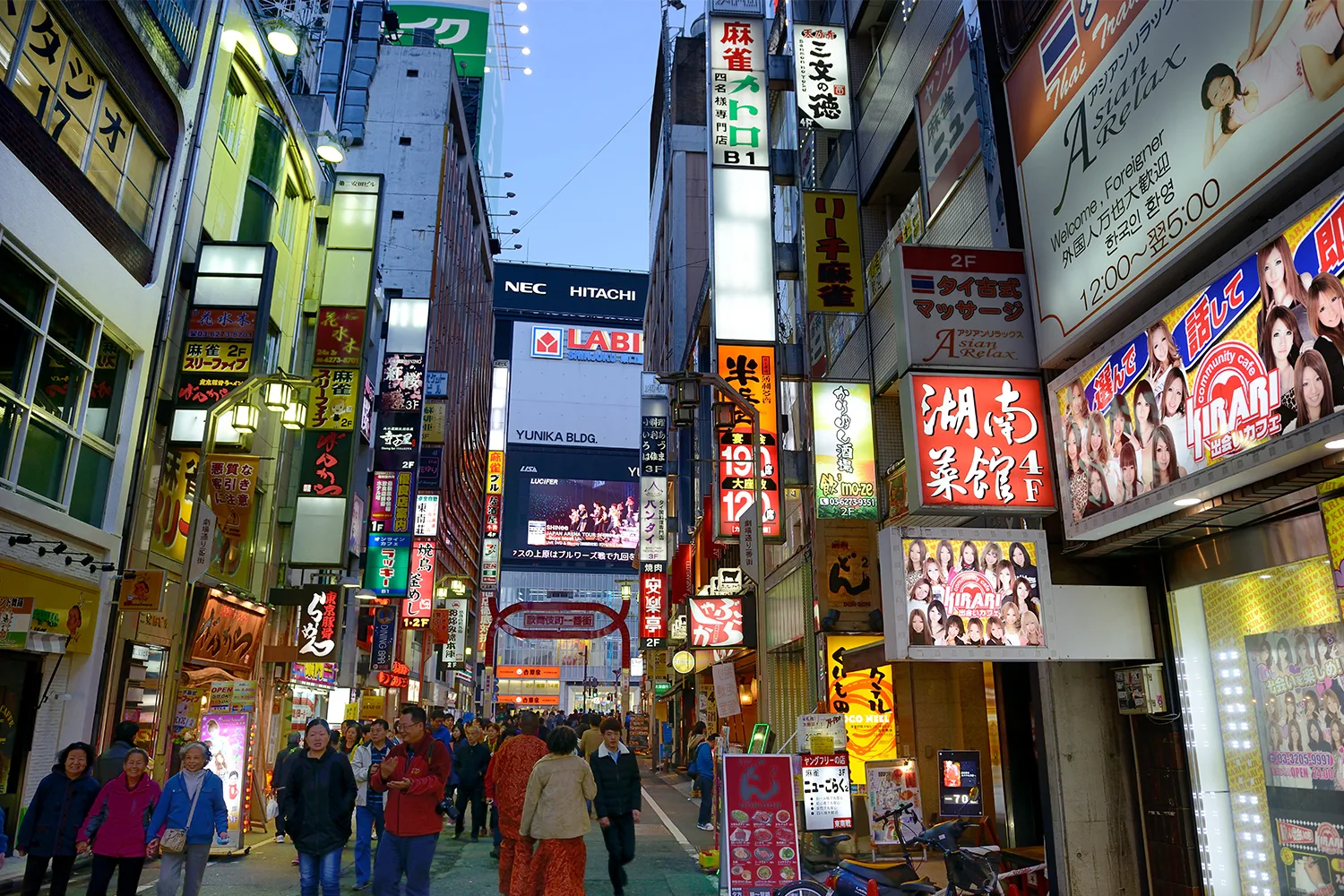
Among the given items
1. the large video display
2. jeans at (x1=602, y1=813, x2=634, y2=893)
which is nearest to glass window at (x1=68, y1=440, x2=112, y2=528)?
jeans at (x1=602, y1=813, x2=634, y2=893)

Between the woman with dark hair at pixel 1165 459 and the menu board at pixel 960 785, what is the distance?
6.69 metres

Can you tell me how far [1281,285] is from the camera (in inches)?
214

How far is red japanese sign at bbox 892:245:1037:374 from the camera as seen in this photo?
8695 millimetres

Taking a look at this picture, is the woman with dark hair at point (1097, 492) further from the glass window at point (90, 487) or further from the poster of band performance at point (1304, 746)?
the glass window at point (90, 487)

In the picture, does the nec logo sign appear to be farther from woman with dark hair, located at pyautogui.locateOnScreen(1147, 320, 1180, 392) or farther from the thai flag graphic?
woman with dark hair, located at pyautogui.locateOnScreen(1147, 320, 1180, 392)

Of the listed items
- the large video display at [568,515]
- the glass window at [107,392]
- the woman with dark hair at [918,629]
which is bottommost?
the woman with dark hair at [918,629]

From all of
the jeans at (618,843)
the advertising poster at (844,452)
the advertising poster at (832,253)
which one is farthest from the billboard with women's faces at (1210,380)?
the advertising poster at (832,253)

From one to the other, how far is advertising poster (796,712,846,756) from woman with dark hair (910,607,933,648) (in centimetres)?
536

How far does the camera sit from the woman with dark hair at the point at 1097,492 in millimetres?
7426

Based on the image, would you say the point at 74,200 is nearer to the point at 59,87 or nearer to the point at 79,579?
the point at 59,87

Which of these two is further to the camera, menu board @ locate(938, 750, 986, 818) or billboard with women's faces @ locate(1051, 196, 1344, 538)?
menu board @ locate(938, 750, 986, 818)

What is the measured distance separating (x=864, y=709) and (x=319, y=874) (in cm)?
999

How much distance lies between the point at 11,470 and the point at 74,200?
375 cm

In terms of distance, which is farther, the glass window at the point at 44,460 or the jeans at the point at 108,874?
the glass window at the point at 44,460
